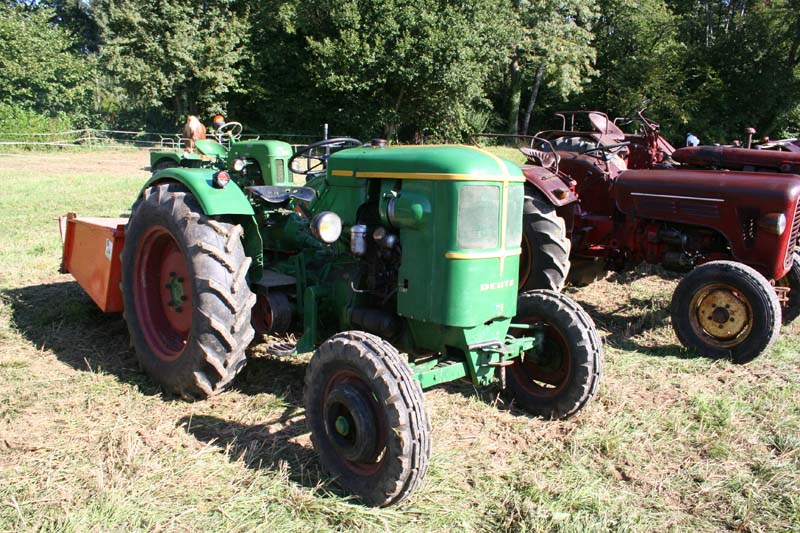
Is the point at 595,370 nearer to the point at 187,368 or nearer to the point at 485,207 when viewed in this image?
the point at 485,207

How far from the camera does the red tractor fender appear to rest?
4.75m

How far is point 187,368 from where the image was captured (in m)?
3.33

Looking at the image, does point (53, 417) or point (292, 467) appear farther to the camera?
point (53, 417)

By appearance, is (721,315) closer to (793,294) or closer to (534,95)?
(793,294)

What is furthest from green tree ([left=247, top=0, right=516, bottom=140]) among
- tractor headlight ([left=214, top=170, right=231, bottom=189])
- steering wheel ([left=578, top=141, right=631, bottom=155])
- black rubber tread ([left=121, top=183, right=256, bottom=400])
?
black rubber tread ([left=121, top=183, right=256, bottom=400])

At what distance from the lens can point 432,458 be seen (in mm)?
2873

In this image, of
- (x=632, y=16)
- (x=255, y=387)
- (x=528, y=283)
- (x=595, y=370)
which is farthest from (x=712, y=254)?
(x=632, y=16)

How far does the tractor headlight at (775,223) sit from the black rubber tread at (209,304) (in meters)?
3.92

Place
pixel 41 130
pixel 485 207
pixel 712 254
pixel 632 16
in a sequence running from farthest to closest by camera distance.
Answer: pixel 632 16 → pixel 41 130 → pixel 712 254 → pixel 485 207

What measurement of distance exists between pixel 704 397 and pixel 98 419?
3.42 meters

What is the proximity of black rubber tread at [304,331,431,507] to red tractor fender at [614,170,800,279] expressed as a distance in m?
3.64

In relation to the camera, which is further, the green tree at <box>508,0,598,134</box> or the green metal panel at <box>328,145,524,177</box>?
the green tree at <box>508,0,598,134</box>

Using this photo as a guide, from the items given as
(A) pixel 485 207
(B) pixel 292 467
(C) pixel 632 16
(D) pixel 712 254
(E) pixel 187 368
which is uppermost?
(C) pixel 632 16

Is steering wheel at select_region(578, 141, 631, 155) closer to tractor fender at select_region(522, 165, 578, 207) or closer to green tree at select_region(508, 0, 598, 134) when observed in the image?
tractor fender at select_region(522, 165, 578, 207)
